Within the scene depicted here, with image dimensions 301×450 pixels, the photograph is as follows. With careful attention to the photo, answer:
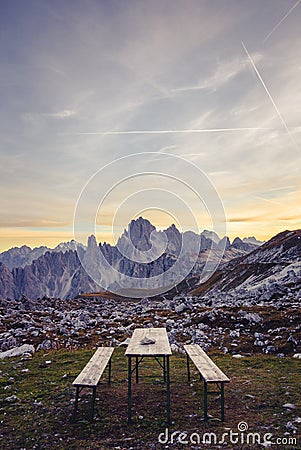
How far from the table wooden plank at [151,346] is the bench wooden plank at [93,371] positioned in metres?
1.24

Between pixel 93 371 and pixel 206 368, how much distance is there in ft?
12.0

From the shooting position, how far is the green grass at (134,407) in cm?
928

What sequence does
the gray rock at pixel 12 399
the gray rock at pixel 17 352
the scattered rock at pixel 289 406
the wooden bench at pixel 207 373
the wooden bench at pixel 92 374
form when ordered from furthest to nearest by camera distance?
1. the gray rock at pixel 17 352
2. the gray rock at pixel 12 399
3. the scattered rock at pixel 289 406
4. the wooden bench at pixel 92 374
5. the wooden bench at pixel 207 373

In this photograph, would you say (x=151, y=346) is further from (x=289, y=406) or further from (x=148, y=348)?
(x=289, y=406)

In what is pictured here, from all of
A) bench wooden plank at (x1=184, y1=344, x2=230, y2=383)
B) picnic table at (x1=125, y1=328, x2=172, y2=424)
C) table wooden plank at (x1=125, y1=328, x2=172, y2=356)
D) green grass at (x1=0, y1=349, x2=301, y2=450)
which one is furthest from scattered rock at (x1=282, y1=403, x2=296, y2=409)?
table wooden plank at (x1=125, y1=328, x2=172, y2=356)

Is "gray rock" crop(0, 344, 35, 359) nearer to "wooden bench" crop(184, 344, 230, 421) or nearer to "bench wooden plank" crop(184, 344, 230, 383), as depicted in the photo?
"wooden bench" crop(184, 344, 230, 421)

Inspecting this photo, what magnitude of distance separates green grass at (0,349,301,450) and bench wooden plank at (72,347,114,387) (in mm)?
1127

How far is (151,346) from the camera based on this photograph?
36.9 ft

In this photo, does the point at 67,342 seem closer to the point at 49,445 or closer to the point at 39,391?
the point at 39,391

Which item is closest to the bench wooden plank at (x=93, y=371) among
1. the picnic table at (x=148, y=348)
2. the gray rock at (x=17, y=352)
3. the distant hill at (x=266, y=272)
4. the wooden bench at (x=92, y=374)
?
the wooden bench at (x=92, y=374)

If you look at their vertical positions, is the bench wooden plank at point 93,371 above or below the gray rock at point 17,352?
above

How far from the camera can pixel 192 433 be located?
30.5ft

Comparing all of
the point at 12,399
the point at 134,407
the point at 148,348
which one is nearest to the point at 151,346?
the point at 148,348

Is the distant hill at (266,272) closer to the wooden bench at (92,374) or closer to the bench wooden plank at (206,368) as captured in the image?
the bench wooden plank at (206,368)
